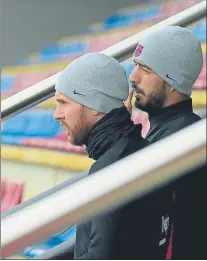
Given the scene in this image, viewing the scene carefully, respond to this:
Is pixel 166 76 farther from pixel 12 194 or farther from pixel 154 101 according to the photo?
pixel 12 194

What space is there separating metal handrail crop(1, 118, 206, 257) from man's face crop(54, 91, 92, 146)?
0.34 m

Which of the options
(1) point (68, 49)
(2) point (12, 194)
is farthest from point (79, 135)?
(1) point (68, 49)

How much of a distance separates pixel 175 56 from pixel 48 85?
0.21 meters

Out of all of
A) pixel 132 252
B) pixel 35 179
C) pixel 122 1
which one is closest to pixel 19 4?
pixel 122 1

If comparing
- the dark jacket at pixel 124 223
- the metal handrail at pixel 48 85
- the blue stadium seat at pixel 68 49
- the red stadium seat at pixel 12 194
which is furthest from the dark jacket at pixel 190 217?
the blue stadium seat at pixel 68 49

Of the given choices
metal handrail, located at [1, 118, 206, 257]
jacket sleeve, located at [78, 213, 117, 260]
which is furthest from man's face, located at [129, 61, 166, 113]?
metal handrail, located at [1, 118, 206, 257]

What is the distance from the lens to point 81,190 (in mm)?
429

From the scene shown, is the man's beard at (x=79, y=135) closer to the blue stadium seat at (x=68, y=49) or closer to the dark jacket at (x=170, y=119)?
the dark jacket at (x=170, y=119)

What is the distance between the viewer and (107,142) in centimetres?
74

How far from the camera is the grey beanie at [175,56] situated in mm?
895

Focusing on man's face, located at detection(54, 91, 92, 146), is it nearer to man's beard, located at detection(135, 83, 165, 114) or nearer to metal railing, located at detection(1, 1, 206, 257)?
man's beard, located at detection(135, 83, 165, 114)

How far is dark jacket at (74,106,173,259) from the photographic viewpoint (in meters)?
0.67

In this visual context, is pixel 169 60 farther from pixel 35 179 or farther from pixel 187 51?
pixel 35 179

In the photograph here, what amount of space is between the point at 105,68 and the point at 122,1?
3140 millimetres
